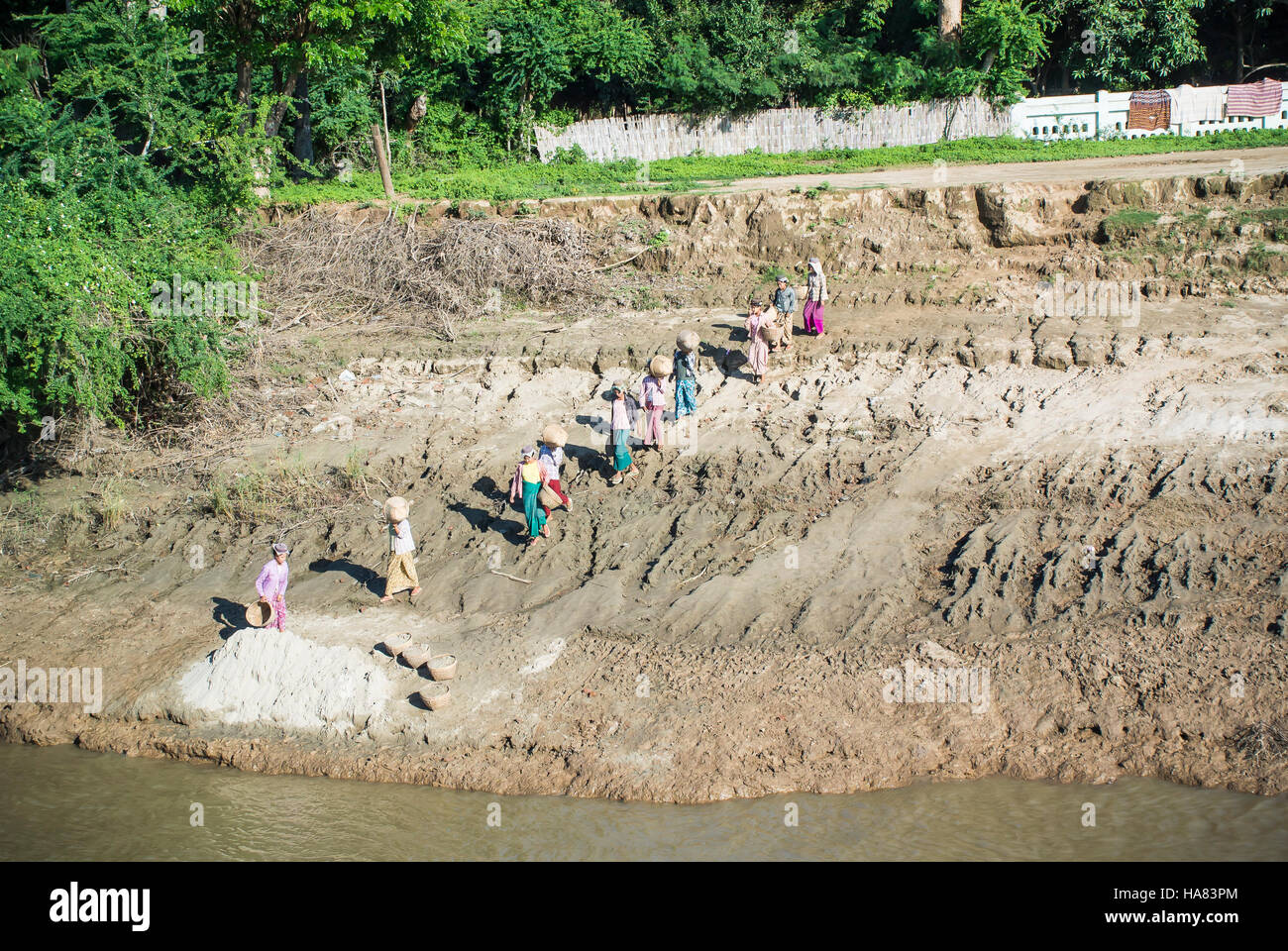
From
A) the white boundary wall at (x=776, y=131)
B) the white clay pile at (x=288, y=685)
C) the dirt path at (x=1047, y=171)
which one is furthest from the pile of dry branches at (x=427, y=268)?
the white boundary wall at (x=776, y=131)

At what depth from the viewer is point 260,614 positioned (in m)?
10.2

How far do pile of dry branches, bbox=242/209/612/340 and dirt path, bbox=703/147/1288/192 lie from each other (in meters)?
3.17

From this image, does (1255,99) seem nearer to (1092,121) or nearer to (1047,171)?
(1092,121)

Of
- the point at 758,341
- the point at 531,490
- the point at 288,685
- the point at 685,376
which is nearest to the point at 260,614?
the point at 288,685

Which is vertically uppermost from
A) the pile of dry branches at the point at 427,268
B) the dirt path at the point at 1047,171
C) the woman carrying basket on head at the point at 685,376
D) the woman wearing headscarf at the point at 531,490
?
the dirt path at the point at 1047,171

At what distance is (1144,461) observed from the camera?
419 inches

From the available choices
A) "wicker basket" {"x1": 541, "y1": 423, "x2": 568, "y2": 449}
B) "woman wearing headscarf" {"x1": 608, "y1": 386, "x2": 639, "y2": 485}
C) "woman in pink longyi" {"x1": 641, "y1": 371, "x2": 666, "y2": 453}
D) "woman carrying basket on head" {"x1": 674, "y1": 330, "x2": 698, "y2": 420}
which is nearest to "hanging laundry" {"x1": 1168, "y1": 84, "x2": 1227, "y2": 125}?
"woman carrying basket on head" {"x1": 674, "y1": 330, "x2": 698, "y2": 420}

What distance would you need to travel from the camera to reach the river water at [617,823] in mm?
7691

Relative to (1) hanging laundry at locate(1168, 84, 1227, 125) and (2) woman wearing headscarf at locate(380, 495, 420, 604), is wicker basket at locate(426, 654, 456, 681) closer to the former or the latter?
(2) woman wearing headscarf at locate(380, 495, 420, 604)

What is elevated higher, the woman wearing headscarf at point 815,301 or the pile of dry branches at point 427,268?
the pile of dry branches at point 427,268

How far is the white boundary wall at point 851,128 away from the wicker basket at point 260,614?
1443 centimetres

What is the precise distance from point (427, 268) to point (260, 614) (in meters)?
6.98

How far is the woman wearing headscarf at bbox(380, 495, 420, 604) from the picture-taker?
10.2 meters

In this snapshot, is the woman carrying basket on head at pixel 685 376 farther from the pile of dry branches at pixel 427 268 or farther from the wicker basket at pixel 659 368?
the pile of dry branches at pixel 427 268
